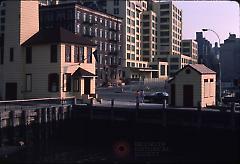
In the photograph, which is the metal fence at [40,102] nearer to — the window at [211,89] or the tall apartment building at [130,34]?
the window at [211,89]

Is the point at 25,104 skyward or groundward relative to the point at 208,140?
skyward

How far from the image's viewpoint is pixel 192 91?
38.5 metres

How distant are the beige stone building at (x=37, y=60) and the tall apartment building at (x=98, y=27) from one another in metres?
47.2

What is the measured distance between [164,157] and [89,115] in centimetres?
879

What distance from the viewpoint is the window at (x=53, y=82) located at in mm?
43281

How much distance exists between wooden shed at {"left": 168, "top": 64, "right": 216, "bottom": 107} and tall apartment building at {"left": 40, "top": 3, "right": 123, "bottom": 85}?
188 ft

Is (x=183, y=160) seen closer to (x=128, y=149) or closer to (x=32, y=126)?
(x=128, y=149)

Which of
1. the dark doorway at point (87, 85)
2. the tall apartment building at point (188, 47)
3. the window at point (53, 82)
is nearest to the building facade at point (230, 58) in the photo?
the tall apartment building at point (188, 47)

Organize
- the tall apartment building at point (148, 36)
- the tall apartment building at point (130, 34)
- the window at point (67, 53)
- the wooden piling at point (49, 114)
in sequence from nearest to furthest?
the wooden piling at point (49, 114)
the window at point (67, 53)
the tall apartment building at point (130, 34)
the tall apartment building at point (148, 36)

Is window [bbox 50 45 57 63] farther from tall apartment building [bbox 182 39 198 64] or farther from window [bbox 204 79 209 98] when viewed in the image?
tall apartment building [bbox 182 39 198 64]

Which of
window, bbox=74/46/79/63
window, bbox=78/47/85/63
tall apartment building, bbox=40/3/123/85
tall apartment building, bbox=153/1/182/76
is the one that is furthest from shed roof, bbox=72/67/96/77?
tall apartment building, bbox=153/1/182/76

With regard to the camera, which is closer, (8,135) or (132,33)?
(8,135)

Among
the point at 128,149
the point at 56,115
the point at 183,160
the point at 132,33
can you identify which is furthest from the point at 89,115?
the point at 132,33

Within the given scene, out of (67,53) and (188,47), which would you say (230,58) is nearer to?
(188,47)
